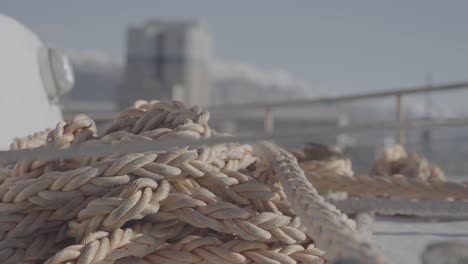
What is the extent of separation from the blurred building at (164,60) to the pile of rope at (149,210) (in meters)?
11.2

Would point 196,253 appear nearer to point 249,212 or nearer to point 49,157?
point 249,212

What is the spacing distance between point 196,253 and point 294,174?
0.18 m

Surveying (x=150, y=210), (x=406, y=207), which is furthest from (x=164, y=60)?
(x=150, y=210)

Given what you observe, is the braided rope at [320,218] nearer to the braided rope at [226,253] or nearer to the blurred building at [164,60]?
the braided rope at [226,253]

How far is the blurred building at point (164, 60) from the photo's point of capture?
→ 12203mm

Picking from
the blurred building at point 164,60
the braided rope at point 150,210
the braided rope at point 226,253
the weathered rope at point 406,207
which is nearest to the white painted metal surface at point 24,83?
the braided rope at point 150,210

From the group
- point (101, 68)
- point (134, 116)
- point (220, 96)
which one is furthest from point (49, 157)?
point (101, 68)

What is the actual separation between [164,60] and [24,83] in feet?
37.5

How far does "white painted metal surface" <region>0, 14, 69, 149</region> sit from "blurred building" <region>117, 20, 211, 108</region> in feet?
33.9

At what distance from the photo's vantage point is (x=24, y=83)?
136 centimetres

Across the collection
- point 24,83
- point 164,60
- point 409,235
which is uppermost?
point 164,60

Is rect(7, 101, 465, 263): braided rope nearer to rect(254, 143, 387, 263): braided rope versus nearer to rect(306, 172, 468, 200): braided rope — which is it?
rect(254, 143, 387, 263): braided rope

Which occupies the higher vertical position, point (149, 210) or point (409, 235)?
point (149, 210)

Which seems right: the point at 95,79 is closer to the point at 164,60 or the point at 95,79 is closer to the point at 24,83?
the point at 164,60
